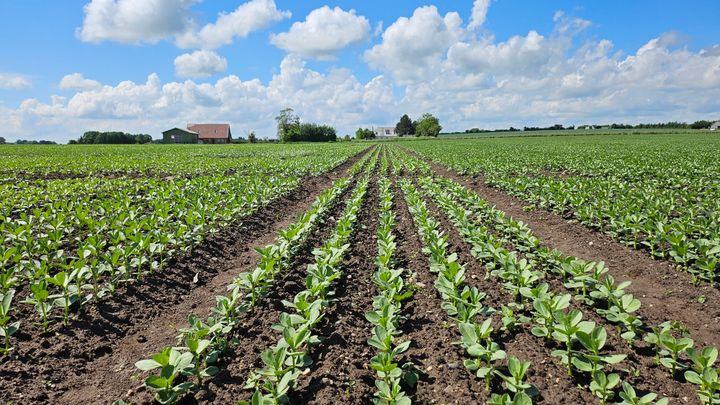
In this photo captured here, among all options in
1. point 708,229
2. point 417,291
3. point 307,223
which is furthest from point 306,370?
point 708,229

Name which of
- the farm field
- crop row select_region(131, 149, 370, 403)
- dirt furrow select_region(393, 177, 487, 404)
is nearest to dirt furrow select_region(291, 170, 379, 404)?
the farm field

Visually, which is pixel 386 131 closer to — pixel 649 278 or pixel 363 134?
pixel 363 134

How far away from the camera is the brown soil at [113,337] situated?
10.6ft

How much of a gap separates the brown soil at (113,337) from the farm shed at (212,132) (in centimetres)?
10256

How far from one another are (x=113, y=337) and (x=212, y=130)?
356 ft

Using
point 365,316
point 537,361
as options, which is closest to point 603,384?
point 537,361

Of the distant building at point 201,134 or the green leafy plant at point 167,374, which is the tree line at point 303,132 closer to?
the distant building at point 201,134

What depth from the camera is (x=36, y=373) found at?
3398mm

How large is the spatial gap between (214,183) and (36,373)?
9.95 meters

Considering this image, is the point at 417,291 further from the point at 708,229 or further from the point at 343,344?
the point at 708,229

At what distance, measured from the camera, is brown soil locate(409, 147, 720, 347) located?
13.9ft

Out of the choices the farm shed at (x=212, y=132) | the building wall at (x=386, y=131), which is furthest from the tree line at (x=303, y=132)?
the building wall at (x=386, y=131)

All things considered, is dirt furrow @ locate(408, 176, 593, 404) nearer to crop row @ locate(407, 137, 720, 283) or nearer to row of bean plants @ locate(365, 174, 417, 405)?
row of bean plants @ locate(365, 174, 417, 405)

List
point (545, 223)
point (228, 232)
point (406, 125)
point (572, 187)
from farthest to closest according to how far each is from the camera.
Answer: point (406, 125) → point (572, 187) → point (545, 223) → point (228, 232)
